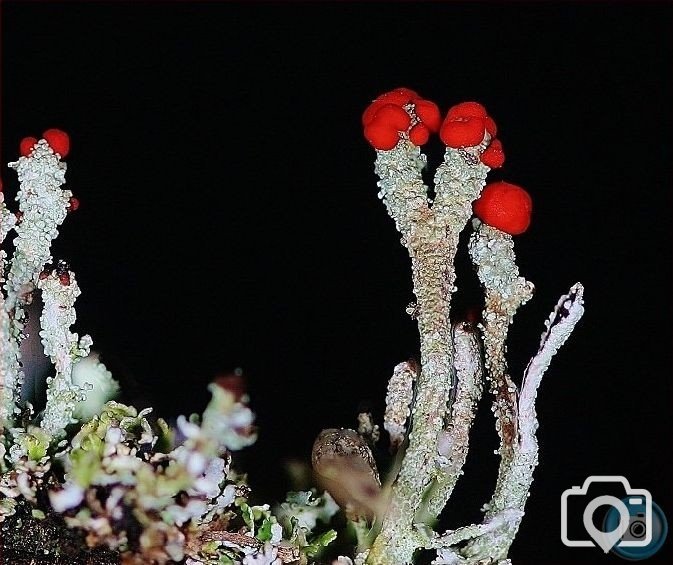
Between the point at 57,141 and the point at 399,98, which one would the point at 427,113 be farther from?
the point at 57,141

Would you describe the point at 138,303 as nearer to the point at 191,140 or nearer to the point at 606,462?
the point at 191,140

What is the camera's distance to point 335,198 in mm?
1505

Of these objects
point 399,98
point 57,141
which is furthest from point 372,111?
point 57,141

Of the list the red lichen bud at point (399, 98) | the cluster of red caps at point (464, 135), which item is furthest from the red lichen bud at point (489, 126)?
the red lichen bud at point (399, 98)

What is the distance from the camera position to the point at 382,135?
1.14m

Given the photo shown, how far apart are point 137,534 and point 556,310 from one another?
67 cm

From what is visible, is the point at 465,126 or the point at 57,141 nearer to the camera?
the point at 465,126

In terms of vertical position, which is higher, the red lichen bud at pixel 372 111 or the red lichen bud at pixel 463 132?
the red lichen bud at pixel 372 111

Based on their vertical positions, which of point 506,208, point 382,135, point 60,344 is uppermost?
point 382,135

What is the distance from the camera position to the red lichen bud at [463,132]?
1.12m

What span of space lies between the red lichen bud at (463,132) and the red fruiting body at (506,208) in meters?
0.07

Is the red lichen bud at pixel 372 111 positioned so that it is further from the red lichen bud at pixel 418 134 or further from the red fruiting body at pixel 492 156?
the red fruiting body at pixel 492 156

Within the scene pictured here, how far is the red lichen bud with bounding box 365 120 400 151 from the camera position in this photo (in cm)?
113

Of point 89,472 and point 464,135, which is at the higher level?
point 464,135
